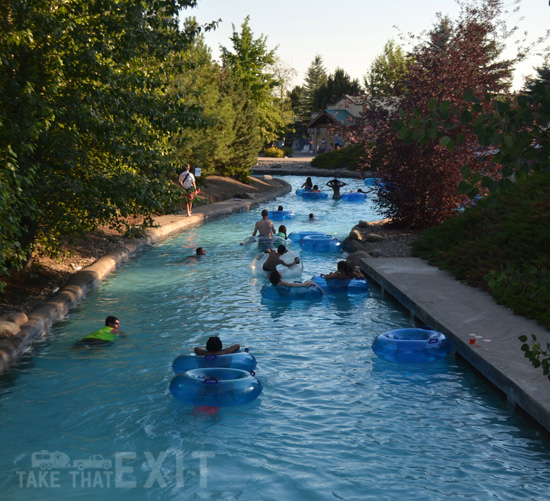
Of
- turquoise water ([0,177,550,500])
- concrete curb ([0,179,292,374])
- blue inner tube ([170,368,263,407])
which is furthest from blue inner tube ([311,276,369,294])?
blue inner tube ([170,368,263,407])

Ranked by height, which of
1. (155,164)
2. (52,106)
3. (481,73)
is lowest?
(155,164)

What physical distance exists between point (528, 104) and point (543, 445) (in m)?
5.05

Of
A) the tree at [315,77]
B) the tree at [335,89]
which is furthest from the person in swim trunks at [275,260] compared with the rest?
the tree at [315,77]

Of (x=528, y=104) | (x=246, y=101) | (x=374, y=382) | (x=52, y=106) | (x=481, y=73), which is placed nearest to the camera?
(x=528, y=104)

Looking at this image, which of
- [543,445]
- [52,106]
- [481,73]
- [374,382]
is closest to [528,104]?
[543,445]

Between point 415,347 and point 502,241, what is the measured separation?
5.71 meters

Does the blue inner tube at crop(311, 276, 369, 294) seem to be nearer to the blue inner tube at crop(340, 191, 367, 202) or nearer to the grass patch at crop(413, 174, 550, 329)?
the grass patch at crop(413, 174, 550, 329)

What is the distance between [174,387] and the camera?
852cm

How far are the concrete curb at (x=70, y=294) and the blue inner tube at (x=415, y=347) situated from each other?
5.70 meters

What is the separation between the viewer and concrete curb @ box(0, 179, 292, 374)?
10.4 m

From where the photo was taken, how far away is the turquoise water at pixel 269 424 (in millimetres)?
6785

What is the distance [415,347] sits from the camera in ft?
33.2

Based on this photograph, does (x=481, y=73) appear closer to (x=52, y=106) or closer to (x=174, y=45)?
(x=174, y=45)

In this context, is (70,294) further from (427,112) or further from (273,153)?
(273,153)
